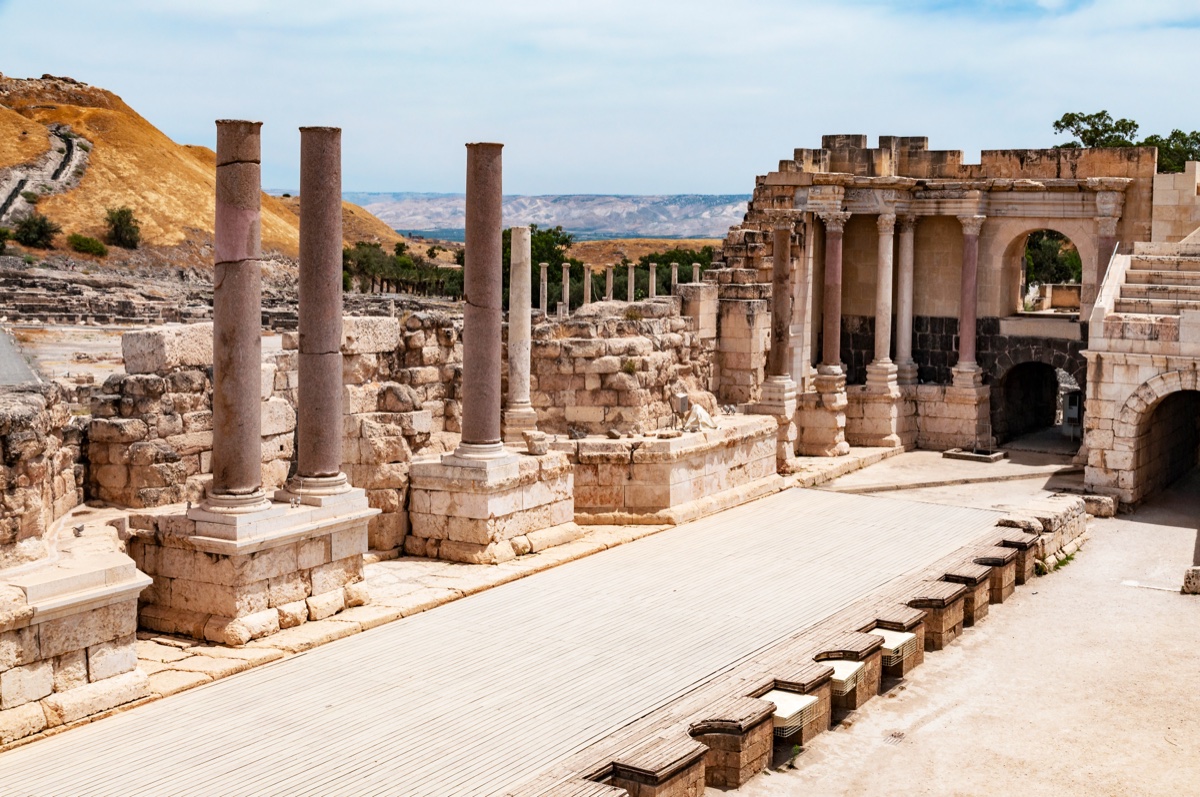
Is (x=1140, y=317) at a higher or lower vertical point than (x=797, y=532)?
higher

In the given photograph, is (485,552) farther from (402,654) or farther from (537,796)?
(537,796)

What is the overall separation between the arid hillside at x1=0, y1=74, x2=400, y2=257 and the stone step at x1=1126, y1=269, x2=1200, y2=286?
188 ft

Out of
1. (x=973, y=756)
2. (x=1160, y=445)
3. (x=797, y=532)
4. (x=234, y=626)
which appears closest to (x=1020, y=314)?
(x=1160, y=445)

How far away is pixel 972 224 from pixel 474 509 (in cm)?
1458

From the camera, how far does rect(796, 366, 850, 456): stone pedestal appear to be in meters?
24.7

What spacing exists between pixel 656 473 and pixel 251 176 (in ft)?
24.6

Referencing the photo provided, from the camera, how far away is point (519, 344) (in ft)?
58.1

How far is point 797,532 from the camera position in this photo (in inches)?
707

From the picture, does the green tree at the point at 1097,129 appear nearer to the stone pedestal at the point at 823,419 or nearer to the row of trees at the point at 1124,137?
the row of trees at the point at 1124,137

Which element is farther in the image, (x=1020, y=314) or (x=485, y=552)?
(x=1020, y=314)

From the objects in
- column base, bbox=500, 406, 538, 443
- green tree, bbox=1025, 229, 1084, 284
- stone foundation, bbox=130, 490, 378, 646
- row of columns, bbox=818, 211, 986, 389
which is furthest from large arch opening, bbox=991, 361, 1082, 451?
green tree, bbox=1025, 229, 1084, 284

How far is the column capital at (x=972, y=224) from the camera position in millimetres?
26312

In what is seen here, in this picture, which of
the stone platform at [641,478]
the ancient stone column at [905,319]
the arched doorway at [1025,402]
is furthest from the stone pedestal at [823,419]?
the stone platform at [641,478]

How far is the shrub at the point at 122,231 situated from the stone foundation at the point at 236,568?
61528 millimetres
